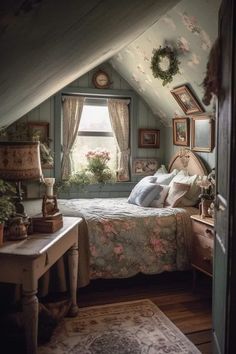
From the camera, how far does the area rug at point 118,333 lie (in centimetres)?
249

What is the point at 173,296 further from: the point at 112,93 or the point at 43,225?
the point at 112,93

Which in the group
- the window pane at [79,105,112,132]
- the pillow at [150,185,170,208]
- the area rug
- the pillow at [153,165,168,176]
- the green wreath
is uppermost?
the green wreath

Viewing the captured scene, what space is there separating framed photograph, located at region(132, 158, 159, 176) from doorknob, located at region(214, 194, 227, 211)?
326 centimetres

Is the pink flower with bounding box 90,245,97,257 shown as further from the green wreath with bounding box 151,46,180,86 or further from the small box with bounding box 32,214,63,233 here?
the green wreath with bounding box 151,46,180,86

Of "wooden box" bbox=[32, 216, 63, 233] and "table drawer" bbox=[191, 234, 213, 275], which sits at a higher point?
"wooden box" bbox=[32, 216, 63, 233]

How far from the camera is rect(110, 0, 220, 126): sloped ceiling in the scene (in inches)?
121

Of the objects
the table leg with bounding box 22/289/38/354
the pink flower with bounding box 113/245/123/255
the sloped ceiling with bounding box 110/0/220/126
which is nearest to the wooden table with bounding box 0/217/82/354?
the table leg with bounding box 22/289/38/354

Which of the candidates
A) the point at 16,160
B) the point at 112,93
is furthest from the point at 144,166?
the point at 16,160

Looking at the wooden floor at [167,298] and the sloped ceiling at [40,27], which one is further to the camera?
the wooden floor at [167,298]

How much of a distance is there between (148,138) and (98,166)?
850 millimetres

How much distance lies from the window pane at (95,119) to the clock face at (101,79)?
1.10ft

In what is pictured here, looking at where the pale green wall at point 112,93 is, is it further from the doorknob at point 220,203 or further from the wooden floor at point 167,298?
the doorknob at point 220,203

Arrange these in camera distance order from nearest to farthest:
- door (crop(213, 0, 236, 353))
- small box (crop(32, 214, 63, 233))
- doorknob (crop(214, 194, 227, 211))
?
1. door (crop(213, 0, 236, 353))
2. doorknob (crop(214, 194, 227, 211))
3. small box (crop(32, 214, 63, 233))

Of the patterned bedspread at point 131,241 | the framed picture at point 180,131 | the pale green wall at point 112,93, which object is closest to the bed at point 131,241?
the patterned bedspread at point 131,241
